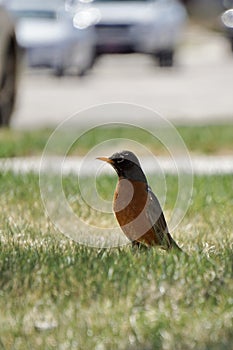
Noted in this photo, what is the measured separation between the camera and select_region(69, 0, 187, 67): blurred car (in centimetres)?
2598

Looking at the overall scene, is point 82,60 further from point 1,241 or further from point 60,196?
point 1,241

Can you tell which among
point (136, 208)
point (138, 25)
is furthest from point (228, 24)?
point (136, 208)

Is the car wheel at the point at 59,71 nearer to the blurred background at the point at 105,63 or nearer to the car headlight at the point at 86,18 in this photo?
the blurred background at the point at 105,63

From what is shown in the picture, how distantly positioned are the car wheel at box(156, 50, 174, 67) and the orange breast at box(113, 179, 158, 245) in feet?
67.9

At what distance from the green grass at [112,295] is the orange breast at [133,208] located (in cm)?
11

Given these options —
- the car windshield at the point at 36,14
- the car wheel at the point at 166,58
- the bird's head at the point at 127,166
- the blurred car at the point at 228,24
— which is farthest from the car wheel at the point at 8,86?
the blurred car at the point at 228,24

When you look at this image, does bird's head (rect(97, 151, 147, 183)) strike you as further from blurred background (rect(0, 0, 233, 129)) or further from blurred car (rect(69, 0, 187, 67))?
blurred car (rect(69, 0, 187, 67))

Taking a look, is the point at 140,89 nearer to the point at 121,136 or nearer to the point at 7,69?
the point at 7,69

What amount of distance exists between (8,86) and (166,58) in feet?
43.4

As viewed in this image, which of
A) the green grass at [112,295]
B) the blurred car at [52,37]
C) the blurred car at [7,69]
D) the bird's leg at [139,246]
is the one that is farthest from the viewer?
the blurred car at [52,37]

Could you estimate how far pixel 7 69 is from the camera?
12.9 m

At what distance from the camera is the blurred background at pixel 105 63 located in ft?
51.9

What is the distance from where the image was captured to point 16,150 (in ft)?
33.9

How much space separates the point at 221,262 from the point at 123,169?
25.8 inches
